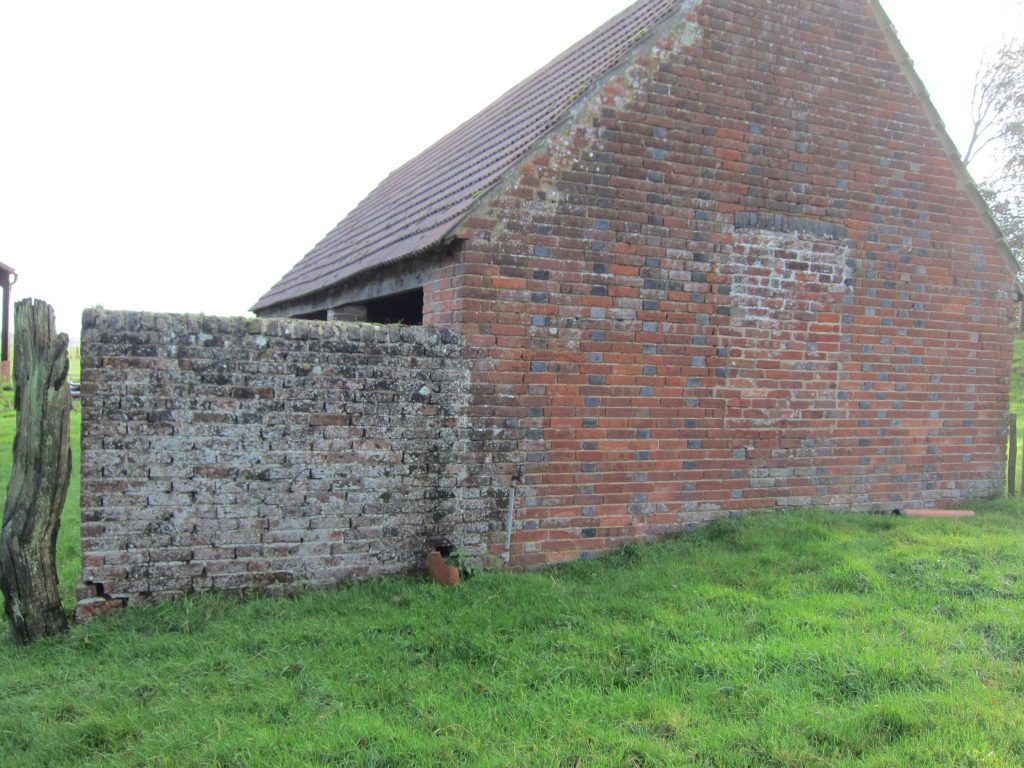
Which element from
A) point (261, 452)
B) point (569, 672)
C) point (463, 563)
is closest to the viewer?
point (569, 672)

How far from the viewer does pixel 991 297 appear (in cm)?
786

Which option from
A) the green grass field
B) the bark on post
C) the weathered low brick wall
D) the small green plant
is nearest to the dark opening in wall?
the weathered low brick wall

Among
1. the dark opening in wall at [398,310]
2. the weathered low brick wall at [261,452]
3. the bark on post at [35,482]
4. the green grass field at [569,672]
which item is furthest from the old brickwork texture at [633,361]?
the dark opening in wall at [398,310]

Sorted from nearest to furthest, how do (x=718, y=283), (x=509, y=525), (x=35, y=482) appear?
(x=35, y=482) → (x=509, y=525) → (x=718, y=283)

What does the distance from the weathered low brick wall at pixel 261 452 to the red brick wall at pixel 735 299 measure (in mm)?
484

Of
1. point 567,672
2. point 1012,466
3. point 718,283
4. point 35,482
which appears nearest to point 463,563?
point 567,672

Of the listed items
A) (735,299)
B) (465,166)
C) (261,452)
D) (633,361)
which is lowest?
(261,452)

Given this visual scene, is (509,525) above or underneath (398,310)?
underneath

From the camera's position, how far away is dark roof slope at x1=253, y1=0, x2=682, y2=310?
242 inches

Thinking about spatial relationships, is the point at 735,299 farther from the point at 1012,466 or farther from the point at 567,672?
the point at 1012,466

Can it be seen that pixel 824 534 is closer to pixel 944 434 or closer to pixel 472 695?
pixel 944 434

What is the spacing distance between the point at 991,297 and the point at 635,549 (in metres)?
5.17

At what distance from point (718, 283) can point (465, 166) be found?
3.36m

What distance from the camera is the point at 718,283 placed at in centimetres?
651
